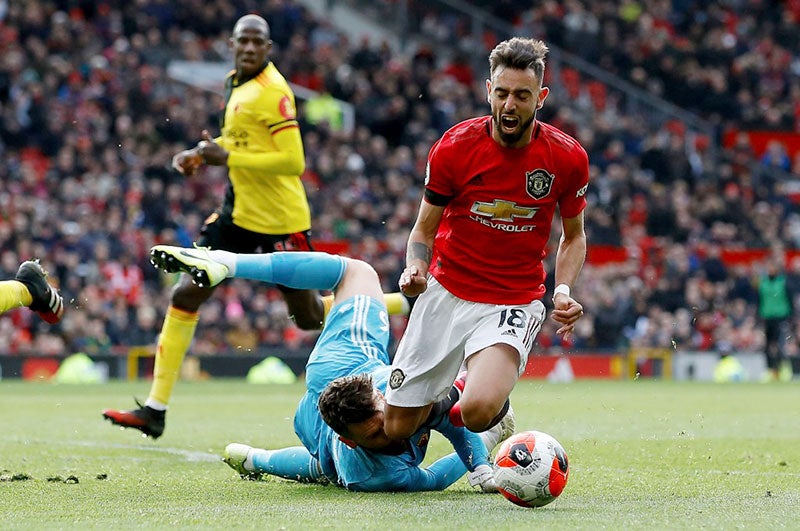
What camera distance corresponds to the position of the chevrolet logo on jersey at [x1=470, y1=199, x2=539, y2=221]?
672 cm

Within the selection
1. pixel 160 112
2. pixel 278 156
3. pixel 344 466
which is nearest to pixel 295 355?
pixel 160 112

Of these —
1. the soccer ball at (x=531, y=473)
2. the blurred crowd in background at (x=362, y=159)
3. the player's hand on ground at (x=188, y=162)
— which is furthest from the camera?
the blurred crowd in background at (x=362, y=159)

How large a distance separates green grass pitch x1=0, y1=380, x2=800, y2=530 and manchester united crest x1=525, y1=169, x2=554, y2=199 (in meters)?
1.47

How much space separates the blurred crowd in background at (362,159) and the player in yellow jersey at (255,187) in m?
8.33

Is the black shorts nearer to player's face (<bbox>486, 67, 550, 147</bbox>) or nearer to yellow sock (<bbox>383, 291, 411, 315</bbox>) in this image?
yellow sock (<bbox>383, 291, 411, 315</bbox>)

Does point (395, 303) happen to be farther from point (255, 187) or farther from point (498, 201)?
point (498, 201)

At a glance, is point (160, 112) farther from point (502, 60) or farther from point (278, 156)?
point (502, 60)

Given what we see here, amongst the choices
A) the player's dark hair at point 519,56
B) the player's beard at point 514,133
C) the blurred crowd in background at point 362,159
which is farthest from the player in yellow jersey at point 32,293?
the blurred crowd in background at point 362,159

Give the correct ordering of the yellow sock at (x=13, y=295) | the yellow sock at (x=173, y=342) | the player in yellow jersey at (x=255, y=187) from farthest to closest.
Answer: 1. the player in yellow jersey at (x=255, y=187)
2. the yellow sock at (x=173, y=342)
3. the yellow sock at (x=13, y=295)

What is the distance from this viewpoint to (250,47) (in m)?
9.73

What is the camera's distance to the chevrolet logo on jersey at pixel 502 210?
6.72 m

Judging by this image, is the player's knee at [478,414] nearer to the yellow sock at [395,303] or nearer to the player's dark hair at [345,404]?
the player's dark hair at [345,404]

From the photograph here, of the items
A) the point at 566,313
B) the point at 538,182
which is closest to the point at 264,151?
the point at 538,182

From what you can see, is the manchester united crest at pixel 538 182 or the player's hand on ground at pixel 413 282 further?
the manchester united crest at pixel 538 182
